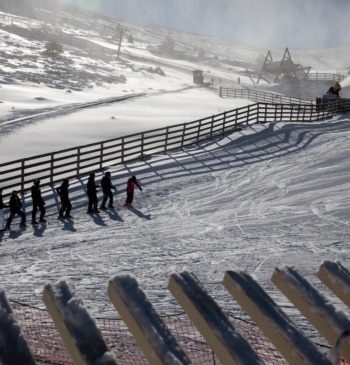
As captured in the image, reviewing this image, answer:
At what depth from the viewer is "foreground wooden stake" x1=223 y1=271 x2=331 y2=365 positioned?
1.78 m

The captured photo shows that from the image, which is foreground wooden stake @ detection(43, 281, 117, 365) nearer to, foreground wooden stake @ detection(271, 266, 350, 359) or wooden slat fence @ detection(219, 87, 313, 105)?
foreground wooden stake @ detection(271, 266, 350, 359)

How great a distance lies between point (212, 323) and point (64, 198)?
1366cm

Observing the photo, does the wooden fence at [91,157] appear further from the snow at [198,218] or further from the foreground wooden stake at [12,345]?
the foreground wooden stake at [12,345]

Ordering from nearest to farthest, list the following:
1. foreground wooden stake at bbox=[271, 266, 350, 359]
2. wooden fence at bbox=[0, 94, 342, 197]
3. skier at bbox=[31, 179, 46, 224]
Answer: foreground wooden stake at bbox=[271, 266, 350, 359] → skier at bbox=[31, 179, 46, 224] → wooden fence at bbox=[0, 94, 342, 197]

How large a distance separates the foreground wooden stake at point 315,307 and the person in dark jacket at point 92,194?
13810mm

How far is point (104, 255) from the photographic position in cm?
1131

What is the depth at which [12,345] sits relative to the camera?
5.65ft

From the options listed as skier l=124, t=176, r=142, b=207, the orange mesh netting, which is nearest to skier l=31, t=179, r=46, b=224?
skier l=124, t=176, r=142, b=207

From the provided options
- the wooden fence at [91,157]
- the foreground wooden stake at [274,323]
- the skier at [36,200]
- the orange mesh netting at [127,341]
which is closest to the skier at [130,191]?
the skier at [36,200]

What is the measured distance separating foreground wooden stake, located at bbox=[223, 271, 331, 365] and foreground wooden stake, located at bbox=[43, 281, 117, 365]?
573 millimetres

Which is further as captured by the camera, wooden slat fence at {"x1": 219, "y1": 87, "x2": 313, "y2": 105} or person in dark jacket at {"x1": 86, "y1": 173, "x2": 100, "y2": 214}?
wooden slat fence at {"x1": 219, "y1": 87, "x2": 313, "y2": 105}

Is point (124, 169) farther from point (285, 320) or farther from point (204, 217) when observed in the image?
point (285, 320)

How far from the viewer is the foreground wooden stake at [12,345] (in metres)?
1.70

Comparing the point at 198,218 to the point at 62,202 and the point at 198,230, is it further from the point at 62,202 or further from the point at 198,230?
the point at 62,202
